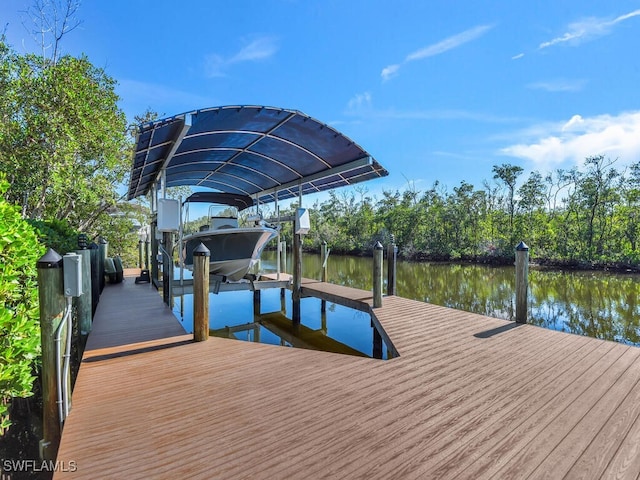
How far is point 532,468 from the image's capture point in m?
1.61

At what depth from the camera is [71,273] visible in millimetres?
2141

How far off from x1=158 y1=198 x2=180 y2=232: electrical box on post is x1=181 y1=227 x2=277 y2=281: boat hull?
25.5 inches

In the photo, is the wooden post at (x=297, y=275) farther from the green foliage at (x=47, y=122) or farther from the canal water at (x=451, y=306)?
the green foliage at (x=47, y=122)

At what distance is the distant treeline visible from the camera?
62.4 ft

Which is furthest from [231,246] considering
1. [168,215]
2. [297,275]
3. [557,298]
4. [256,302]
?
[557,298]

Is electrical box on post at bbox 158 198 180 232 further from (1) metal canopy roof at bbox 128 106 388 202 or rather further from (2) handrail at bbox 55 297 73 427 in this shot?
(2) handrail at bbox 55 297 73 427

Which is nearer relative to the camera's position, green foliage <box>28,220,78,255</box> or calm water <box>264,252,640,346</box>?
green foliage <box>28,220,78,255</box>

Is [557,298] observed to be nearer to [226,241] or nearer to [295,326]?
[295,326]

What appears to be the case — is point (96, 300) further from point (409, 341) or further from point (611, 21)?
point (611, 21)

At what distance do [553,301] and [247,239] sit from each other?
9.73 m

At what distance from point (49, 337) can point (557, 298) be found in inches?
509

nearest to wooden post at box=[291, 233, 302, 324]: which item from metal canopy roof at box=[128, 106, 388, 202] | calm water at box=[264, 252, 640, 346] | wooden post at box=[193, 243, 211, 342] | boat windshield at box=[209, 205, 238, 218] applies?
metal canopy roof at box=[128, 106, 388, 202]

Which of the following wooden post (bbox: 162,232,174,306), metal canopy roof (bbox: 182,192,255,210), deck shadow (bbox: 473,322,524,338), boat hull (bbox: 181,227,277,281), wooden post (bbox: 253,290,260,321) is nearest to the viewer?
deck shadow (bbox: 473,322,524,338)

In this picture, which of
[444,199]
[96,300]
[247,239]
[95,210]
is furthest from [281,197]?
[444,199]
